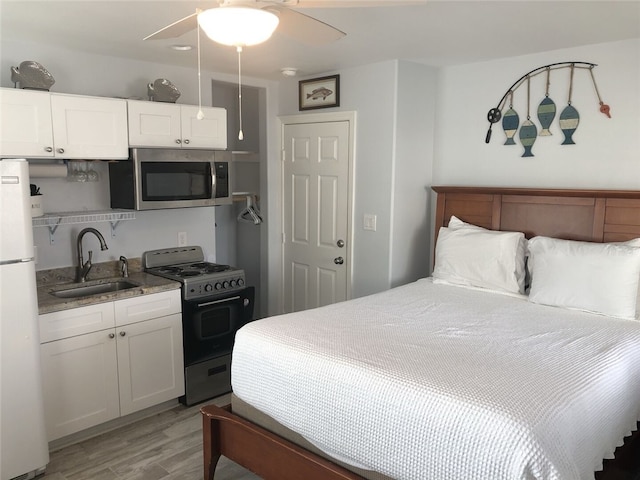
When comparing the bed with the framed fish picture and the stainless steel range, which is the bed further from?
the framed fish picture

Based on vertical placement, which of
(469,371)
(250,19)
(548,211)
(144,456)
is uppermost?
(250,19)

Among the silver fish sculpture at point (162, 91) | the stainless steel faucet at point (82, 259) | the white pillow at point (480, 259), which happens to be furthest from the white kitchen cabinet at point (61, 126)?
the white pillow at point (480, 259)

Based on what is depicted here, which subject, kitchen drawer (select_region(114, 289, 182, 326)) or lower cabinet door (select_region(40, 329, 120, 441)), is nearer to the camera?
lower cabinet door (select_region(40, 329, 120, 441))

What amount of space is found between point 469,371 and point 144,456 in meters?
1.96

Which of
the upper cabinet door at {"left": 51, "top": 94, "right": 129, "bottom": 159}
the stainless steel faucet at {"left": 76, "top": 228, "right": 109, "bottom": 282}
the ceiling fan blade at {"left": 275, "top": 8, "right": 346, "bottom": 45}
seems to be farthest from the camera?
the stainless steel faucet at {"left": 76, "top": 228, "right": 109, "bottom": 282}

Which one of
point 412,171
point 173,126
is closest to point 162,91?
point 173,126

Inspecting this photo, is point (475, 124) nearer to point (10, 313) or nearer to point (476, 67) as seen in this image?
point (476, 67)

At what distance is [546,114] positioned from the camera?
11.0 feet

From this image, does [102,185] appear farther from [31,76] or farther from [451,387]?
[451,387]

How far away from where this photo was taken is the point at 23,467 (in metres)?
2.51

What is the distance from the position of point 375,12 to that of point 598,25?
1.25 metres

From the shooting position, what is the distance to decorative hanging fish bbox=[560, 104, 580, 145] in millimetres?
3234

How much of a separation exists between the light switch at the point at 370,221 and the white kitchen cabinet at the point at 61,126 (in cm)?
175

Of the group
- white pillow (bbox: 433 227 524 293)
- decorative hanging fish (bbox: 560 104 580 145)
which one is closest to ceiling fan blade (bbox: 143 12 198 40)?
white pillow (bbox: 433 227 524 293)
